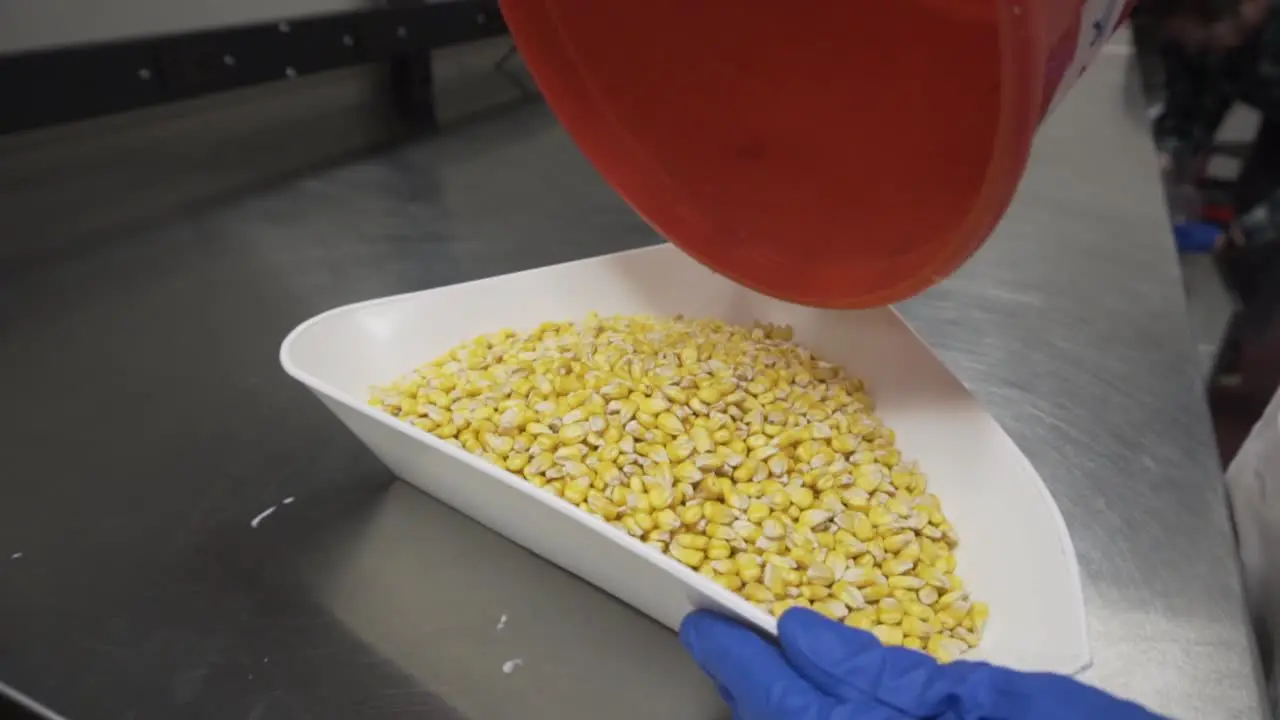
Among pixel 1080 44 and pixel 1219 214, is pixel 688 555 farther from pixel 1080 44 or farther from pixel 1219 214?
pixel 1219 214

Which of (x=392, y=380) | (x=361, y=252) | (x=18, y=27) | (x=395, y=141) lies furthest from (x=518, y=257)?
(x=18, y=27)

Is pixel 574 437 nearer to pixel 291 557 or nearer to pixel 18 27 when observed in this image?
pixel 291 557

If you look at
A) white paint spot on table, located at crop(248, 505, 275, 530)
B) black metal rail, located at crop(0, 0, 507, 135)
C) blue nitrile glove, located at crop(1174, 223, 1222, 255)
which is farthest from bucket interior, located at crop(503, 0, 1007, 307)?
blue nitrile glove, located at crop(1174, 223, 1222, 255)

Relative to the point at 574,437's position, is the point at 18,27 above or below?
above

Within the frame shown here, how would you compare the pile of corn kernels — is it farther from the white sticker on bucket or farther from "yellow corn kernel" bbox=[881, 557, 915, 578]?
the white sticker on bucket

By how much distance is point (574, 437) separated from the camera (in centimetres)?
60

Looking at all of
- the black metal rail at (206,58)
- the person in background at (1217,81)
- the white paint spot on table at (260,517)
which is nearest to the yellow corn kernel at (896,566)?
the white paint spot on table at (260,517)

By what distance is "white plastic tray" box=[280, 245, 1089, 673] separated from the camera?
19.1 inches

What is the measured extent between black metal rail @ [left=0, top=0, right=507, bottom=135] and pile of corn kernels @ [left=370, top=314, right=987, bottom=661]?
25.8 inches

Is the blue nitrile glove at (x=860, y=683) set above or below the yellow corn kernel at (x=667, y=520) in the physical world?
above

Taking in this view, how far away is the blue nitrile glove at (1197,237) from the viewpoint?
5.29 ft

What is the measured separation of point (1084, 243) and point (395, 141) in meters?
1.11

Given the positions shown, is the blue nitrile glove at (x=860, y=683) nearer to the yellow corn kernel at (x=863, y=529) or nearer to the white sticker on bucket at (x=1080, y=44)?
the yellow corn kernel at (x=863, y=529)

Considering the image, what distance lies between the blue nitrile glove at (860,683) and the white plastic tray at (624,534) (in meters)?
0.02
